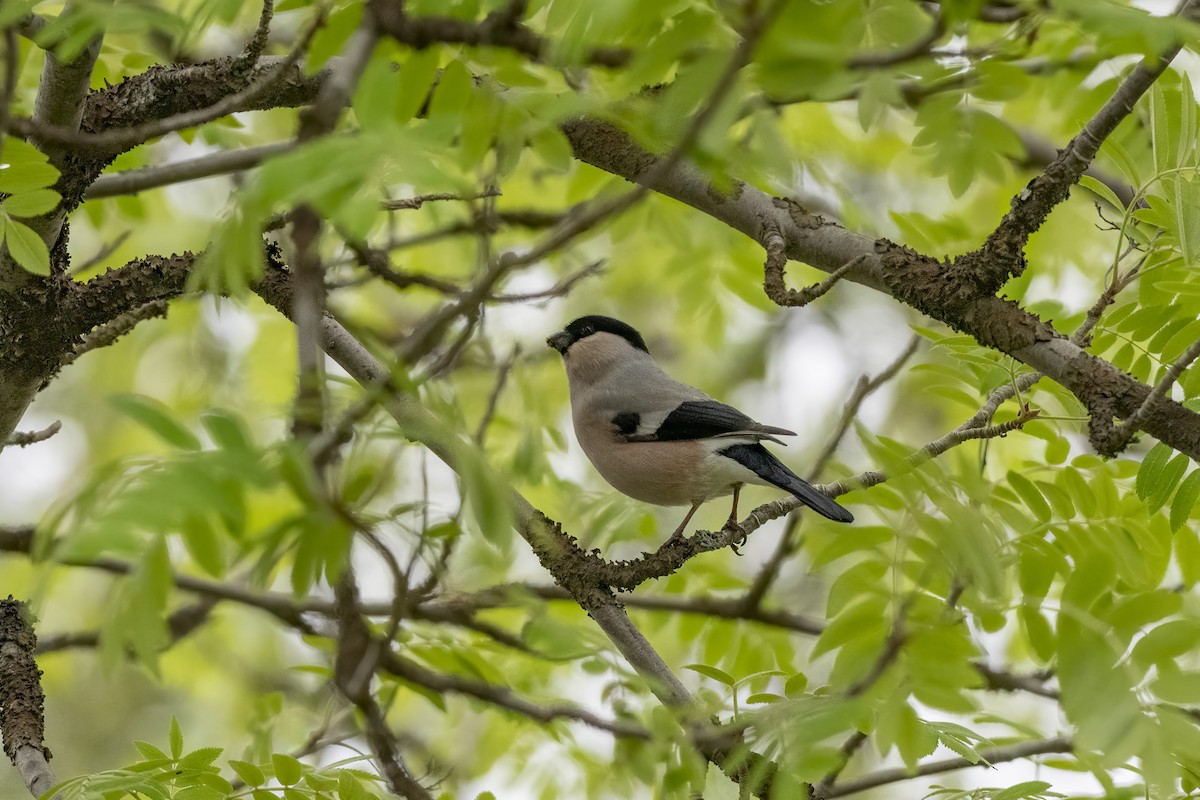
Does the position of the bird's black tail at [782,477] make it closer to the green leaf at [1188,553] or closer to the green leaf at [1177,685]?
the green leaf at [1188,553]

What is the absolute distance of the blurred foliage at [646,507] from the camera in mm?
1359

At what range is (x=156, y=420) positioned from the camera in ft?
4.45

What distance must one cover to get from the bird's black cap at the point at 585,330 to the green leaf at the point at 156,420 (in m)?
3.66

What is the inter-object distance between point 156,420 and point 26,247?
1.18m

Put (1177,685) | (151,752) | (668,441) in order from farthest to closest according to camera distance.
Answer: (668,441), (151,752), (1177,685)

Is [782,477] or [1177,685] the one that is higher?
[782,477]

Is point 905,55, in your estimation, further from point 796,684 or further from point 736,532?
point 736,532

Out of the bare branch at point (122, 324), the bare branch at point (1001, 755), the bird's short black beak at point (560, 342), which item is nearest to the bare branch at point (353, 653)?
the bare branch at point (1001, 755)

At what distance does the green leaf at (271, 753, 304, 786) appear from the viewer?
223 cm

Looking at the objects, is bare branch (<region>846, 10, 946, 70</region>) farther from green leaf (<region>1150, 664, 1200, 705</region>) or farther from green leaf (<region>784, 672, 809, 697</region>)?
green leaf (<region>784, 672, 809, 697</region>)

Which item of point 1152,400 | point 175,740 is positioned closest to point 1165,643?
point 1152,400

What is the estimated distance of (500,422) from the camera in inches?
171

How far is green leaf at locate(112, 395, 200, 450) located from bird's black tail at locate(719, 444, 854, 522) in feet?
6.65

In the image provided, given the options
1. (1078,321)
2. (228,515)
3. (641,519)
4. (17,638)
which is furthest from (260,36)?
(1078,321)
